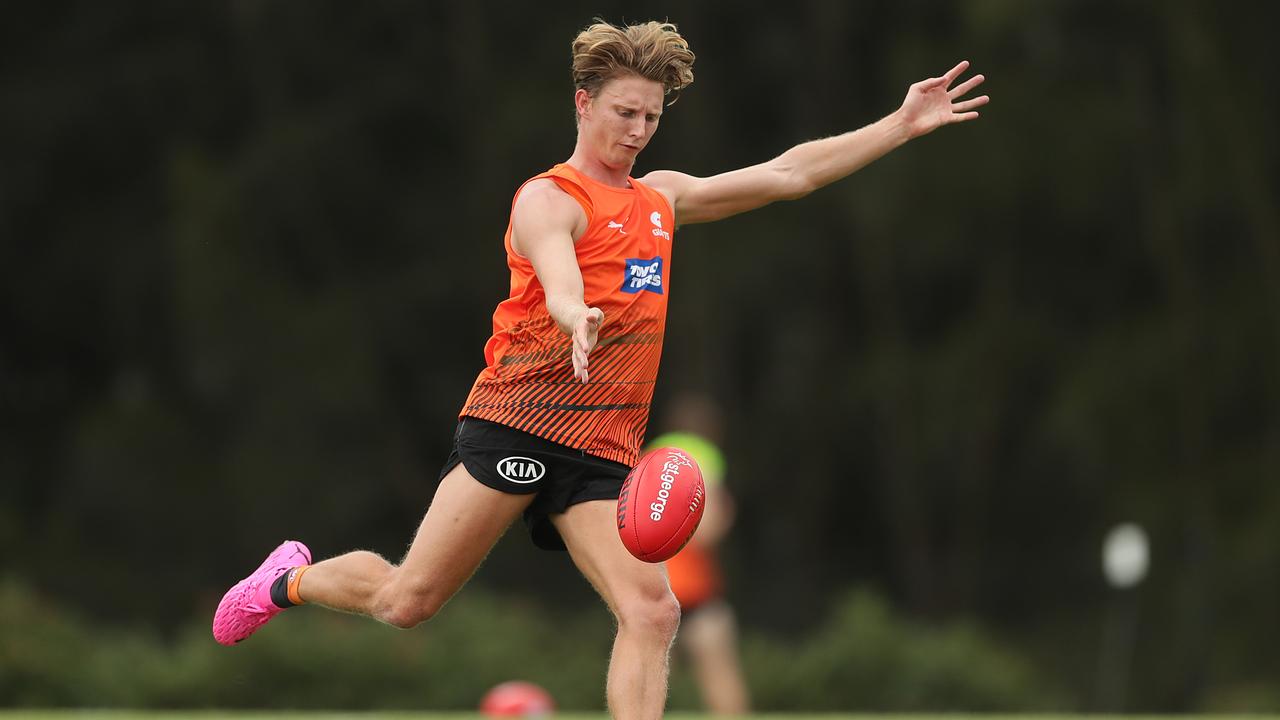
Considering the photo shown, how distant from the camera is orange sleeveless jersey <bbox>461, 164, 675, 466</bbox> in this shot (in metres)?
5.28

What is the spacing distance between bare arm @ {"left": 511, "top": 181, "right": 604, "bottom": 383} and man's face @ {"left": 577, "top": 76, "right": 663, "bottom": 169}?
20cm

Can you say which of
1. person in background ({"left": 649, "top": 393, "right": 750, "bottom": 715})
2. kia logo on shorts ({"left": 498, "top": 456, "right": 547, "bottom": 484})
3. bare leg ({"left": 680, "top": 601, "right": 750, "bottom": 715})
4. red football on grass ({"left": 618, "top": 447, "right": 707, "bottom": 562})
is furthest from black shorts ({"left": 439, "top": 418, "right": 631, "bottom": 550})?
bare leg ({"left": 680, "top": 601, "right": 750, "bottom": 715})

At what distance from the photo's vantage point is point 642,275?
5.31 meters

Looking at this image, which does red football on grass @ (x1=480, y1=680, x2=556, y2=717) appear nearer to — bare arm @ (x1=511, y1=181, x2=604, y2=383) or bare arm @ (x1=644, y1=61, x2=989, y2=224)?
bare arm @ (x1=644, y1=61, x2=989, y2=224)

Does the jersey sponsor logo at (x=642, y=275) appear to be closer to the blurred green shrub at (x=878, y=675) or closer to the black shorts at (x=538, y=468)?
the black shorts at (x=538, y=468)

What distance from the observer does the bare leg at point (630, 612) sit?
5.09 metres

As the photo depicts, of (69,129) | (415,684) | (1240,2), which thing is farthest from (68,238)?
(1240,2)

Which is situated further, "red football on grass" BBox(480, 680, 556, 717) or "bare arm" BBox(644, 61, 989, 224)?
"red football on grass" BBox(480, 680, 556, 717)

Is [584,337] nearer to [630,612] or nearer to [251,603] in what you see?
[630,612]

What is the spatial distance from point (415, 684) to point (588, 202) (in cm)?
797

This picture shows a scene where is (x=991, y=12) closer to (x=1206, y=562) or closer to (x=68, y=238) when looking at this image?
(x=1206, y=562)

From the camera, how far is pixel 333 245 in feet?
58.2

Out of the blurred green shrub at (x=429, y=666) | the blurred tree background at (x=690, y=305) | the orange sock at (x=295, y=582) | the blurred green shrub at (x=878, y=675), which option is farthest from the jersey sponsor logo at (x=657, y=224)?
the blurred tree background at (x=690, y=305)

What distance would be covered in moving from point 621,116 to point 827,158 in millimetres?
914
